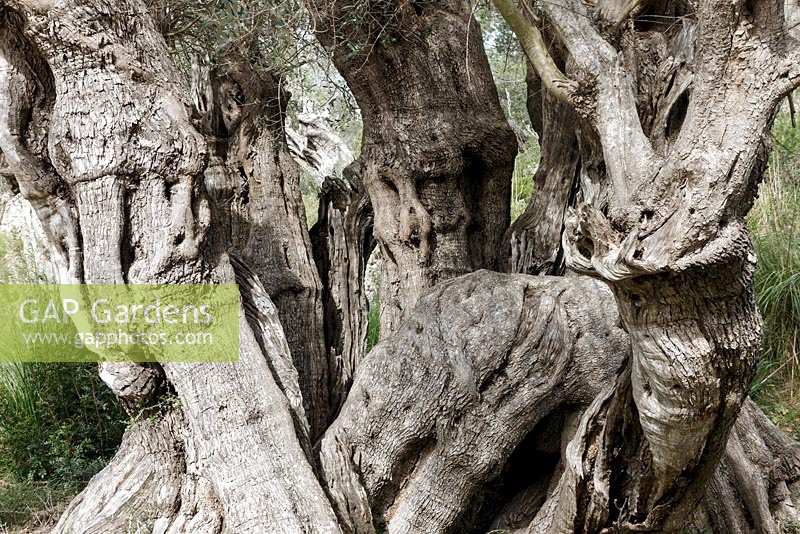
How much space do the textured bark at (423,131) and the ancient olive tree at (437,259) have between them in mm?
16

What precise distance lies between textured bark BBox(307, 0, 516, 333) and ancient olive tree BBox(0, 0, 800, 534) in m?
0.02

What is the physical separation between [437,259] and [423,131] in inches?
29.5

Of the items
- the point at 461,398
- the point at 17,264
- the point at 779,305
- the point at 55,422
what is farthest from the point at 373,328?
the point at 461,398

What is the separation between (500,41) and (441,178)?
2.99 metres

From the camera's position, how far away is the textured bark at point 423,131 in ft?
16.7

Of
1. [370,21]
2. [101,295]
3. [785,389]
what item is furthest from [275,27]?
[785,389]

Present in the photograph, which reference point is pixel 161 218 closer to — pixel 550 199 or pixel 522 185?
pixel 550 199

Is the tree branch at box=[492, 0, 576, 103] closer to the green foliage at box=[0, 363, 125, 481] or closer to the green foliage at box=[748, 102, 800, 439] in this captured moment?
the green foliage at box=[748, 102, 800, 439]

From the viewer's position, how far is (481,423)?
14.6 feet

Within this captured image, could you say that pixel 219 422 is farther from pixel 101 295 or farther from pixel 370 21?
pixel 370 21

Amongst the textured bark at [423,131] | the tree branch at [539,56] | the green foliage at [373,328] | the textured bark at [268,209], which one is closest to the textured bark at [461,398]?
the textured bark at [423,131]

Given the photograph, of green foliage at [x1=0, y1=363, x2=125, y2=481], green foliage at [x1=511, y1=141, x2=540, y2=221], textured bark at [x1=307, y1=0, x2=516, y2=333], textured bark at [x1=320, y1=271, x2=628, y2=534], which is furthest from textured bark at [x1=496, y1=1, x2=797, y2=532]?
green foliage at [x1=511, y1=141, x2=540, y2=221]

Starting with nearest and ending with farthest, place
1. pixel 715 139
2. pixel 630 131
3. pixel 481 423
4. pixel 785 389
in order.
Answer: pixel 715 139 → pixel 630 131 → pixel 481 423 → pixel 785 389

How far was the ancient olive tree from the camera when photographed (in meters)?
3.22
